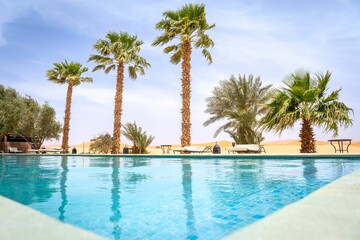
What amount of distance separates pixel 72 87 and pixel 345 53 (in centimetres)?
2344

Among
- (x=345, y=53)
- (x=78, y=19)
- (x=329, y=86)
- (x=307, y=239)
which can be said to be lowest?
(x=307, y=239)

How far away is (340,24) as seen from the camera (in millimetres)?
12289

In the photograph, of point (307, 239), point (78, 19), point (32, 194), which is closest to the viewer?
point (307, 239)

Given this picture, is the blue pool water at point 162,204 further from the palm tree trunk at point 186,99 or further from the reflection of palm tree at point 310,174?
the palm tree trunk at point 186,99

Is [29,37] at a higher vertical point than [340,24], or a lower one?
higher

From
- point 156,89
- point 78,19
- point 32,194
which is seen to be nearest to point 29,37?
point 78,19

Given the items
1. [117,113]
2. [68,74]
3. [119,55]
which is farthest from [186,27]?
[68,74]

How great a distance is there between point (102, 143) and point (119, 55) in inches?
338

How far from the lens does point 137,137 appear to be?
70.8 ft

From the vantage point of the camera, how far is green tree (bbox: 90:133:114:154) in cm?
2522

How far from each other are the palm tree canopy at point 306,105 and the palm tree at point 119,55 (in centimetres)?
1286

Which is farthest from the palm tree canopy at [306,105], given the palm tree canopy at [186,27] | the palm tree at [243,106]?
the palm tree canopy at [186,27]

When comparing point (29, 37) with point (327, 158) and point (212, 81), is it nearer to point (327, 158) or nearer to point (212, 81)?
point (212, 81)

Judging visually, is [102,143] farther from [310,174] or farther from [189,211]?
[189,211]
